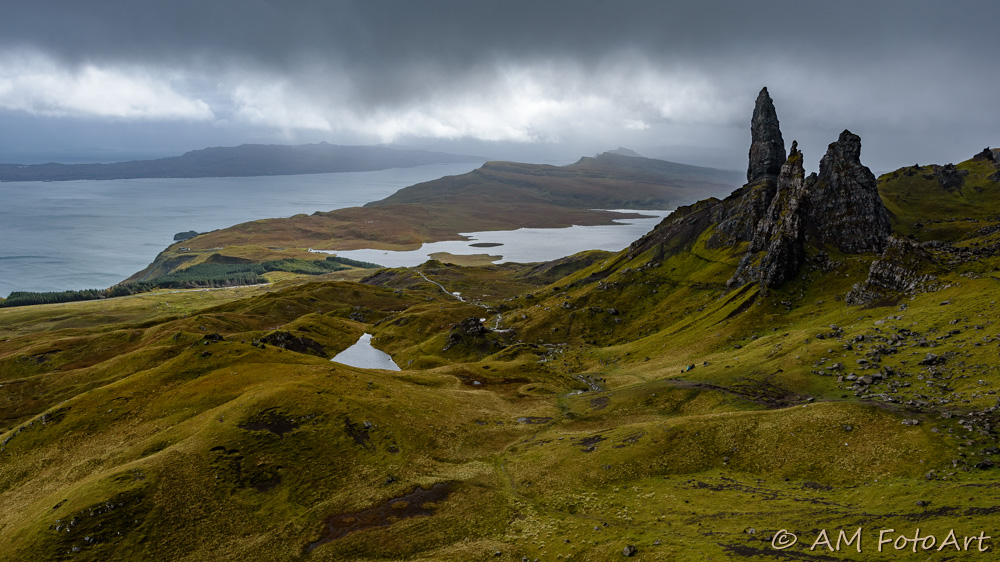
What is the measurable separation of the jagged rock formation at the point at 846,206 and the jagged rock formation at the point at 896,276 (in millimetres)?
38763

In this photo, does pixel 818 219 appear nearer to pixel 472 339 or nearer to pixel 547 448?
pixel 472 339

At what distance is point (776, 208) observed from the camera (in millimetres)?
167000

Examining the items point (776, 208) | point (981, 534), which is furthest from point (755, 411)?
point (776, 208)

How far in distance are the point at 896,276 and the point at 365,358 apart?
485ft

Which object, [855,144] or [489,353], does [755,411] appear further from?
[855,144]

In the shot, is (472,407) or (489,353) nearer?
(472,407)

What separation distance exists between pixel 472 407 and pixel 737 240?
145 metres

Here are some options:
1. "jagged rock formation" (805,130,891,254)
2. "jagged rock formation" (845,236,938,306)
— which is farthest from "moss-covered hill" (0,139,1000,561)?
"jagged rock formation" (805,130,891,254)

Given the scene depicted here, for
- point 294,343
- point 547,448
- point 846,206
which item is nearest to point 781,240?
point 846,206

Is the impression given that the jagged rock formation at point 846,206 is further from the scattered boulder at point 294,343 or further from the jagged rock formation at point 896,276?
the scattered boulder at point 294,343

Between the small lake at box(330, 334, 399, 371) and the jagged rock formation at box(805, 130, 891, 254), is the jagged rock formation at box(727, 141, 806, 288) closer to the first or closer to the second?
the jagged rock formation at box(805, 130, 891, 254)

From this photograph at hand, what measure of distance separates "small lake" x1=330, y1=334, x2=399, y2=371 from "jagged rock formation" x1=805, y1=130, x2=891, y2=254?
136338 millimetres

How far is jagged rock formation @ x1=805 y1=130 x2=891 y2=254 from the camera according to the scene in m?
155

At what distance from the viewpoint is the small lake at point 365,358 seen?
168375mm
